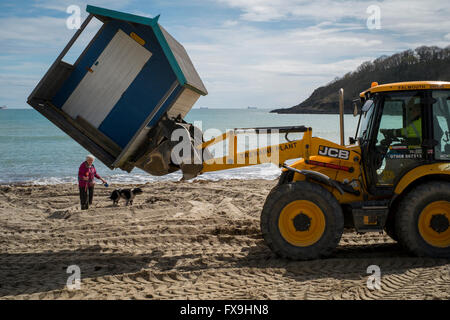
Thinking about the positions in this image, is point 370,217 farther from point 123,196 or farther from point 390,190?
point 123,196

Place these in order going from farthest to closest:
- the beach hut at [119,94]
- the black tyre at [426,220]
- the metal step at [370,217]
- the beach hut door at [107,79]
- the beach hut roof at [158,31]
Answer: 1. the beach hut door at [107,79]
2. the beach hut at [119,94]
3. the beach hut roof at [158,31]
4. the metal step at [370,217]
5. the black tyre at [426,220]

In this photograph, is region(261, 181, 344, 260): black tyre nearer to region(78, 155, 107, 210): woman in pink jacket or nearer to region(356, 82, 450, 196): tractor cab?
region(356, 82, 450, 196): tractor cab

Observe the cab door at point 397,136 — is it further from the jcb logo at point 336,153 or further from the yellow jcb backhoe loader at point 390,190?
the jcb logo at point 336,153

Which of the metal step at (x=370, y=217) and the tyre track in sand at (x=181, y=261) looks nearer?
the tyre track in sand at (x=181, y=261)

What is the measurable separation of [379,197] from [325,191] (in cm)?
85

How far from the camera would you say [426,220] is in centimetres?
560

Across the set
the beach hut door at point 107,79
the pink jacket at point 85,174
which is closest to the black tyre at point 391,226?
the beach hut door at point 107,79

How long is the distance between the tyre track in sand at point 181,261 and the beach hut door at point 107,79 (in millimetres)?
2200

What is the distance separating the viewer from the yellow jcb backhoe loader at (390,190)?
18.3ft

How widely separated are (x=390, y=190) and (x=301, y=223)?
1.34 meters

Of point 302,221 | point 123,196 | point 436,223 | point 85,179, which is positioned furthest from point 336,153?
point 85,179

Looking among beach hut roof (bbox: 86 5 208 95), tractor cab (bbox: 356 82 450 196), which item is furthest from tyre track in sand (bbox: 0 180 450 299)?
beach hut roof (bbox: 86 5 208 95)
